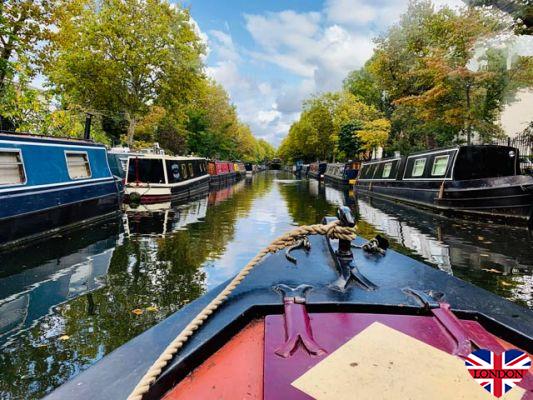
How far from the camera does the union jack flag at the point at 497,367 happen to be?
961 millimetres

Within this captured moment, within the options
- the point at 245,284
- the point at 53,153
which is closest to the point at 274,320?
the point at 245,284

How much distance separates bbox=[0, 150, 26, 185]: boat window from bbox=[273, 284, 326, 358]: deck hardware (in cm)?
857

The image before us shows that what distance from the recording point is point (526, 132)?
747 inches

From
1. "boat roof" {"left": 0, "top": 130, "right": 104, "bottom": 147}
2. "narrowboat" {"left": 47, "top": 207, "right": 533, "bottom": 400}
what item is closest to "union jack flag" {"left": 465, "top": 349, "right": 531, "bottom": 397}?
"narrowboat" {"left": 47, "top": 207, "right": 533, "bottom": 400}

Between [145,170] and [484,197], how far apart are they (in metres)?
14.4

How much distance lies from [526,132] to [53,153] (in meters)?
22.2

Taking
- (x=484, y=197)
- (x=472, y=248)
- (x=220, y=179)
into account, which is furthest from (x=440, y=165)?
(x=220, y=179)

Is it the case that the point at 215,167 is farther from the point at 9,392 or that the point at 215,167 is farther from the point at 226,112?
the point at 9,392

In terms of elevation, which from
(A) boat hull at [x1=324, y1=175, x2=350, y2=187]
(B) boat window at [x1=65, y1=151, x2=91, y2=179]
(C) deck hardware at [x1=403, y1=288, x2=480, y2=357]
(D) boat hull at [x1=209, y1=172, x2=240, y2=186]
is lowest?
(A) boat hull at [x1=324, y1=175, x2=350, y2=187]

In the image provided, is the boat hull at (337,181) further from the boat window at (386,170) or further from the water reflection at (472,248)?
the water reflection at (472,248)

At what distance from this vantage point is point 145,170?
17.3 m

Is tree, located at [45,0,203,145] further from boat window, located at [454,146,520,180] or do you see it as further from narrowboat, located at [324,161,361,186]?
boat window, located at [454,146,520,180]

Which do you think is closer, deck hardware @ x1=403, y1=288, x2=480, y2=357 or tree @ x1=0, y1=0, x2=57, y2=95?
deck hardware @ x1=403, y1=288, x2=480, y2=357

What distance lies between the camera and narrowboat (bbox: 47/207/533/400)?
4.61 ft
